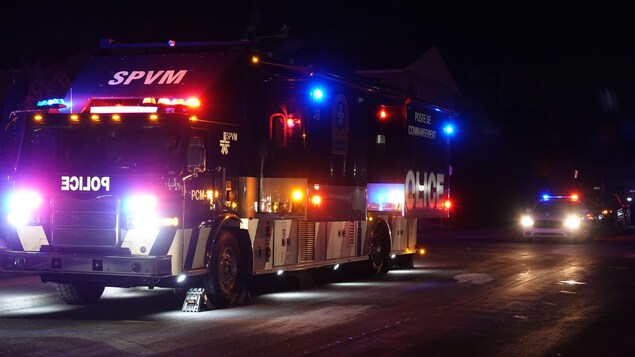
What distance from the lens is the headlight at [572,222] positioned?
31.3m

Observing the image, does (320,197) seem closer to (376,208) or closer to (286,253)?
(286,253)

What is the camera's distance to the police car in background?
31266mm

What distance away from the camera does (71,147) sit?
41.7 ft

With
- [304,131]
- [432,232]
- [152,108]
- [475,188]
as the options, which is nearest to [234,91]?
[152,108]

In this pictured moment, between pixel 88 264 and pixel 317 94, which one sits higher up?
pixel 317 94

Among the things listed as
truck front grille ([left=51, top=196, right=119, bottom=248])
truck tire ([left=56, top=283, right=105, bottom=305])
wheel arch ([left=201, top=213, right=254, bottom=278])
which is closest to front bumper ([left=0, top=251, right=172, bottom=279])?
truck front grille ([left=51, top=196, right=119, bottom=248])

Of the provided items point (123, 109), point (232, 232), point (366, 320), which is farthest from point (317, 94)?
point (366, 320)

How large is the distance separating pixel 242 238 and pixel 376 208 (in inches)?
216

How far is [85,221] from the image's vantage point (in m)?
12.3

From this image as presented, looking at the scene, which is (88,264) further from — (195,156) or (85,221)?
(195,156)

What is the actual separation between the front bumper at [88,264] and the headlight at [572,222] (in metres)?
21.6

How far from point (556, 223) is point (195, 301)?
2067 centimetres

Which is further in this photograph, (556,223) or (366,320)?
(556,223)

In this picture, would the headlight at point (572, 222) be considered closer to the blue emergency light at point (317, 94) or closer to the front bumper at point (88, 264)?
the blue emergency light at point (317, 94)
